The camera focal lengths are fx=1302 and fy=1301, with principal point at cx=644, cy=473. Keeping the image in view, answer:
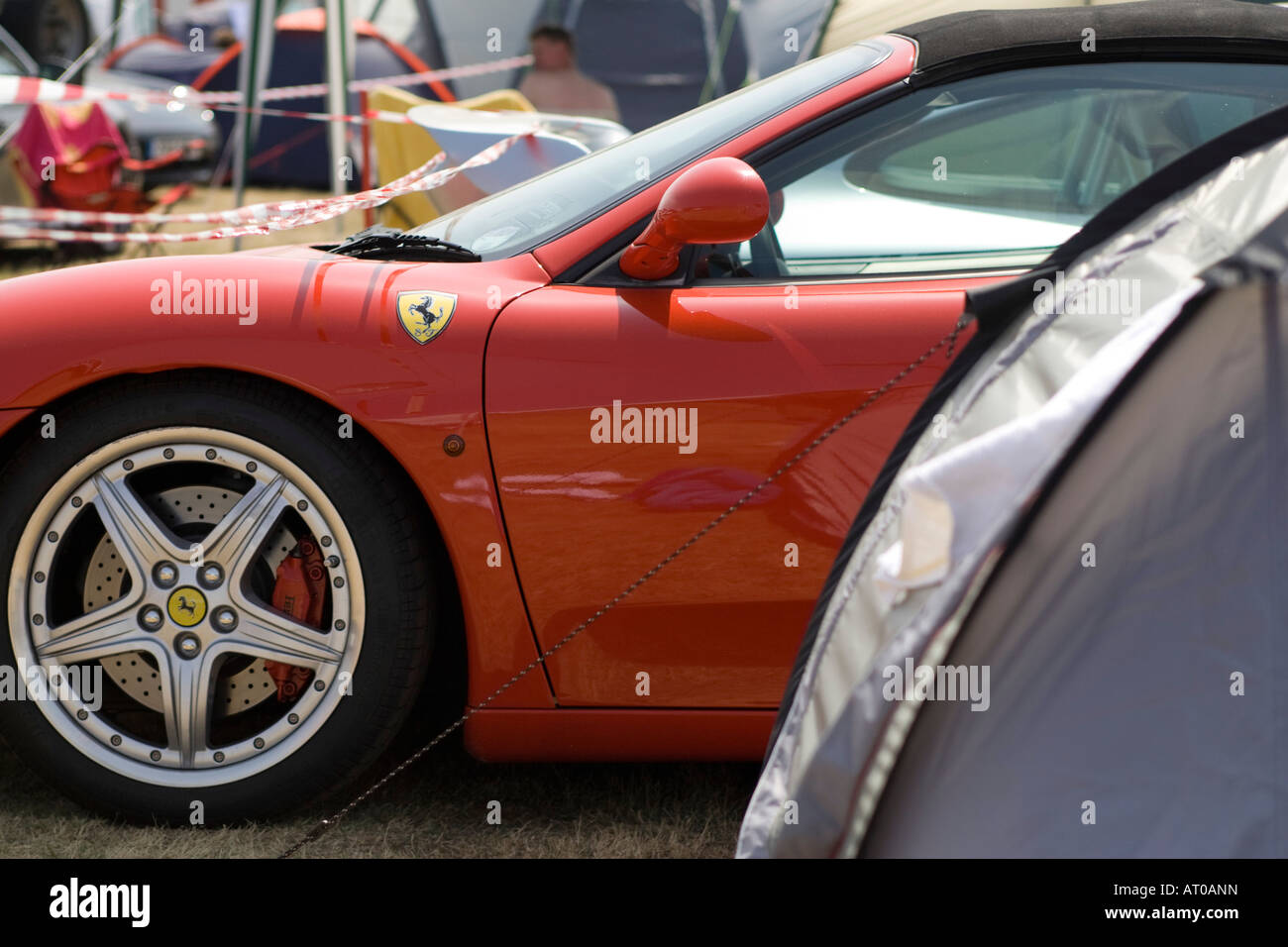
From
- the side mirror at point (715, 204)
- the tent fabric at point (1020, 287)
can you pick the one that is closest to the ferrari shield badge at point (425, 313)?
the side mirror at point (715, 204)

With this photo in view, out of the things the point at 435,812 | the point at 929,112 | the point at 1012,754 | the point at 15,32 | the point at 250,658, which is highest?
the point at 15,32

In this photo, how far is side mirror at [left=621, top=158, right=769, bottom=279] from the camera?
2113mm

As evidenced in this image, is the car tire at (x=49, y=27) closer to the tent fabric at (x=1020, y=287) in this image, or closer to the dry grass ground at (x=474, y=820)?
the dry grass ground at (x=474, y=820)

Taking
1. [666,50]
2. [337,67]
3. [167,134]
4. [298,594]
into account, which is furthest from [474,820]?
[666,50]

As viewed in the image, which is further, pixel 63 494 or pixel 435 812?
pixel 435 812

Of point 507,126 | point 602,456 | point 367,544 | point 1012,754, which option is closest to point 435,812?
point 367,544

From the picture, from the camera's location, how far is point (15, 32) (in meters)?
11.3

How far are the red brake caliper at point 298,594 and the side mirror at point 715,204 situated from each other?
2.83ft

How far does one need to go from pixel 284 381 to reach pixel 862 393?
3.25 ft

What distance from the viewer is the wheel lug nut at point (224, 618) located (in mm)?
2307

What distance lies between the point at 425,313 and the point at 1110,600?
49.4 inches

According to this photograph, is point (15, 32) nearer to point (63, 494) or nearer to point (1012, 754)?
point (63, 494)

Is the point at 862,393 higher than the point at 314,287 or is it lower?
lower
